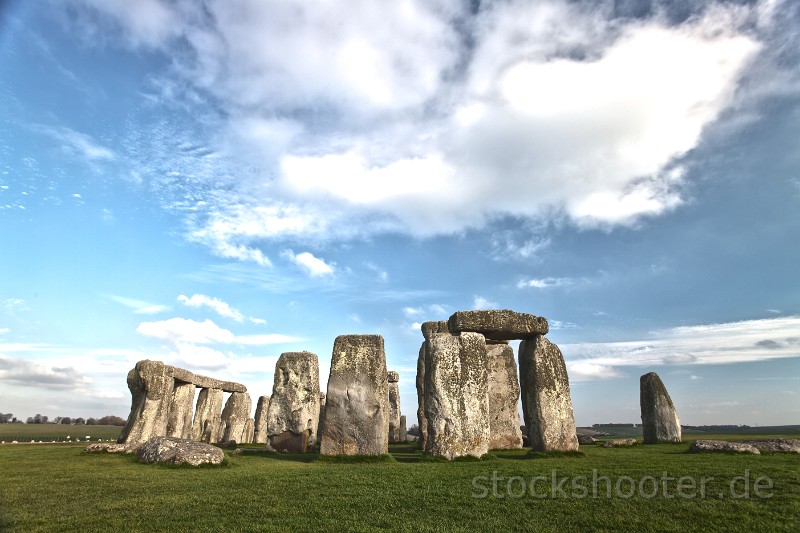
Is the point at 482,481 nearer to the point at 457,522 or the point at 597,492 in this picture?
the point at 597,492

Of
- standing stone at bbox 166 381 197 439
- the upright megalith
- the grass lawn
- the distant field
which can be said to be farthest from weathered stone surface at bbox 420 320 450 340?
the distant field

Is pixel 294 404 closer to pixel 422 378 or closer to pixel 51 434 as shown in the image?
pixel 422 378

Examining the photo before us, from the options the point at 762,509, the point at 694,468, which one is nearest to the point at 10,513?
the point at 762,509

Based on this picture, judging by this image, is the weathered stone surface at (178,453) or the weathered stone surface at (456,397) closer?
the weathered stone surface at (178,453)

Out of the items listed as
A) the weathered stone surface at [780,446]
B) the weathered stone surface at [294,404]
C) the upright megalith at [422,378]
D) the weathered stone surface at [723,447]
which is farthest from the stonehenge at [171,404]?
the weathered stone surface at [780,446]

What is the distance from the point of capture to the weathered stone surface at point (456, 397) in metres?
12.1

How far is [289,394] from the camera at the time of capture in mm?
17266

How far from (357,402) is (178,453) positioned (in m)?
4.49

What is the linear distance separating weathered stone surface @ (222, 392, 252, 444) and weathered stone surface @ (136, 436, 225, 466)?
1322 centimetres

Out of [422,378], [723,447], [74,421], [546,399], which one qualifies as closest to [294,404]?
[422,378]

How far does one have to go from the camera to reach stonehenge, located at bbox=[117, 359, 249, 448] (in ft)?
57.7

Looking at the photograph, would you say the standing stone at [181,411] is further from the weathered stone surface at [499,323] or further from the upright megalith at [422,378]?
the weathered stone surface at [499,323]

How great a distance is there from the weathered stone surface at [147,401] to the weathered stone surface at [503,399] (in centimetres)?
1267

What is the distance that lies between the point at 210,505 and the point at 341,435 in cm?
631
